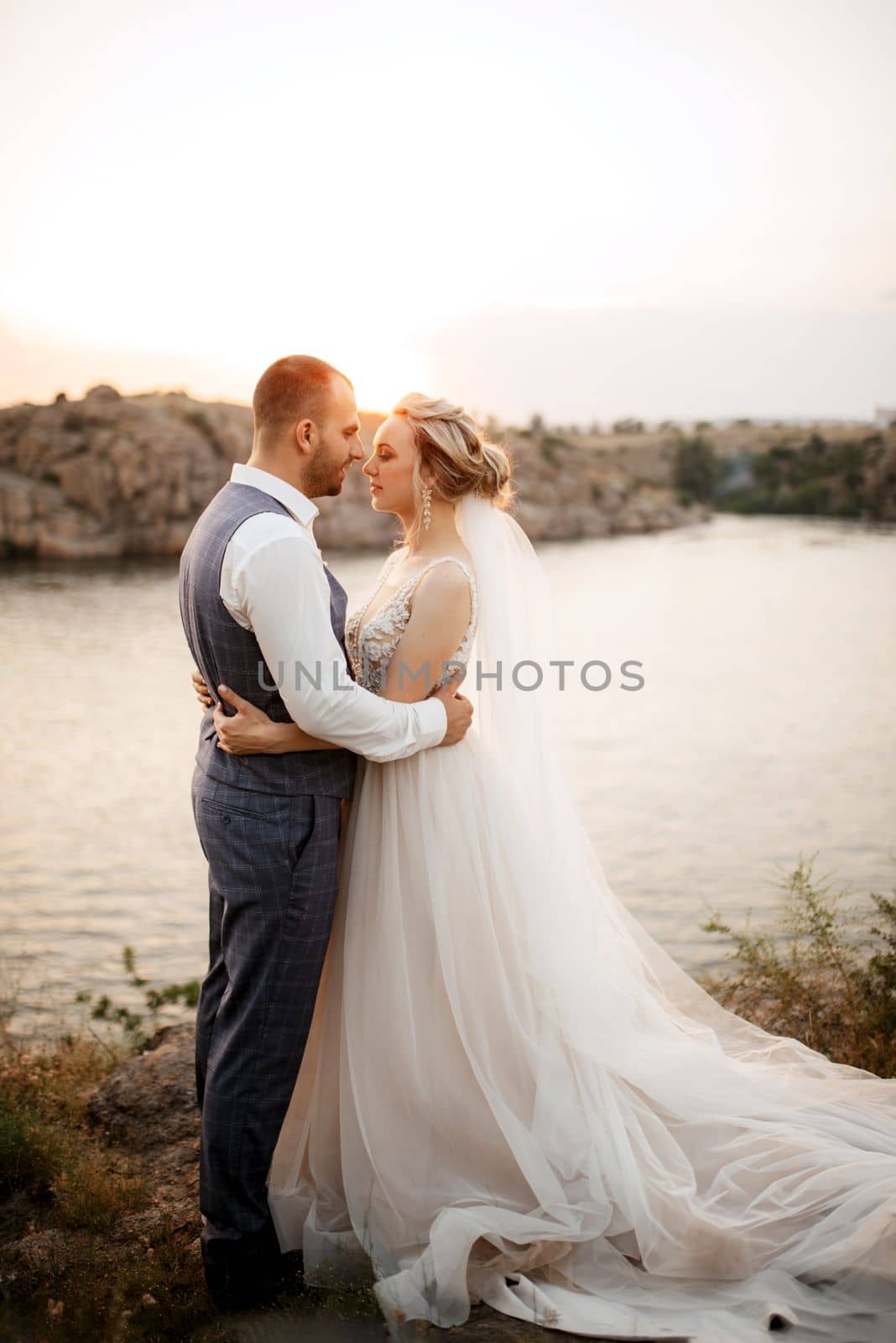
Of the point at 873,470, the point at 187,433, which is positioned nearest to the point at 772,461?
the point at 873,470

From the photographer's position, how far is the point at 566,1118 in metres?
2.88

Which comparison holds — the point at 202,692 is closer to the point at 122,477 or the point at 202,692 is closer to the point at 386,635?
the point at 386,635

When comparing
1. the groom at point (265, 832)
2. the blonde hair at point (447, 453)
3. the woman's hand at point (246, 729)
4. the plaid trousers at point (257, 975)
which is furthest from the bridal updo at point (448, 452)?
the plaid trousers at point (257, 975)

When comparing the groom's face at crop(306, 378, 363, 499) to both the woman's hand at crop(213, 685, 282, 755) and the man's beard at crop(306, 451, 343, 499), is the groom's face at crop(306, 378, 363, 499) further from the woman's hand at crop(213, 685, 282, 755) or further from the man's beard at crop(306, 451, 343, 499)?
the woman's hand at crop(213, 685, 282, 755)

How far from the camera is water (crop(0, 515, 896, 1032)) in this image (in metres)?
7.76

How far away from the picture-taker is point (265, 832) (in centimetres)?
277

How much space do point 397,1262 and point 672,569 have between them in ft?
123

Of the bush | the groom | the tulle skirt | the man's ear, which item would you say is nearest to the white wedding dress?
the tulle skirt

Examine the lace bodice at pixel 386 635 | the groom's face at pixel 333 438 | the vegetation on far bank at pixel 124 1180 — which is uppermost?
the groom's face at pixel 333 438

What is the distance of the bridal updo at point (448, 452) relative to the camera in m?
3.16

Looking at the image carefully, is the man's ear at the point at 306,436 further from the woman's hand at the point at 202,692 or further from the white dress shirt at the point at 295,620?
the woman's hand at the point at 202,692

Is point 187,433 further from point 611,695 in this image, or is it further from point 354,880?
point 354,880

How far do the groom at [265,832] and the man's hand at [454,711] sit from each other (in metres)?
0.10

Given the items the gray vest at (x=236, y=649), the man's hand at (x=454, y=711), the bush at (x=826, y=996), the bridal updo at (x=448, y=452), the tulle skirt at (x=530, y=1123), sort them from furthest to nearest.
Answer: the bush at (x=826, y=996) < the bridal updo at (x=448, y=452) < the man's hand at (x=454, y=711) < the gray vest at (x=236, y=649) < the tulle skirt at (x=530, y=1123)
